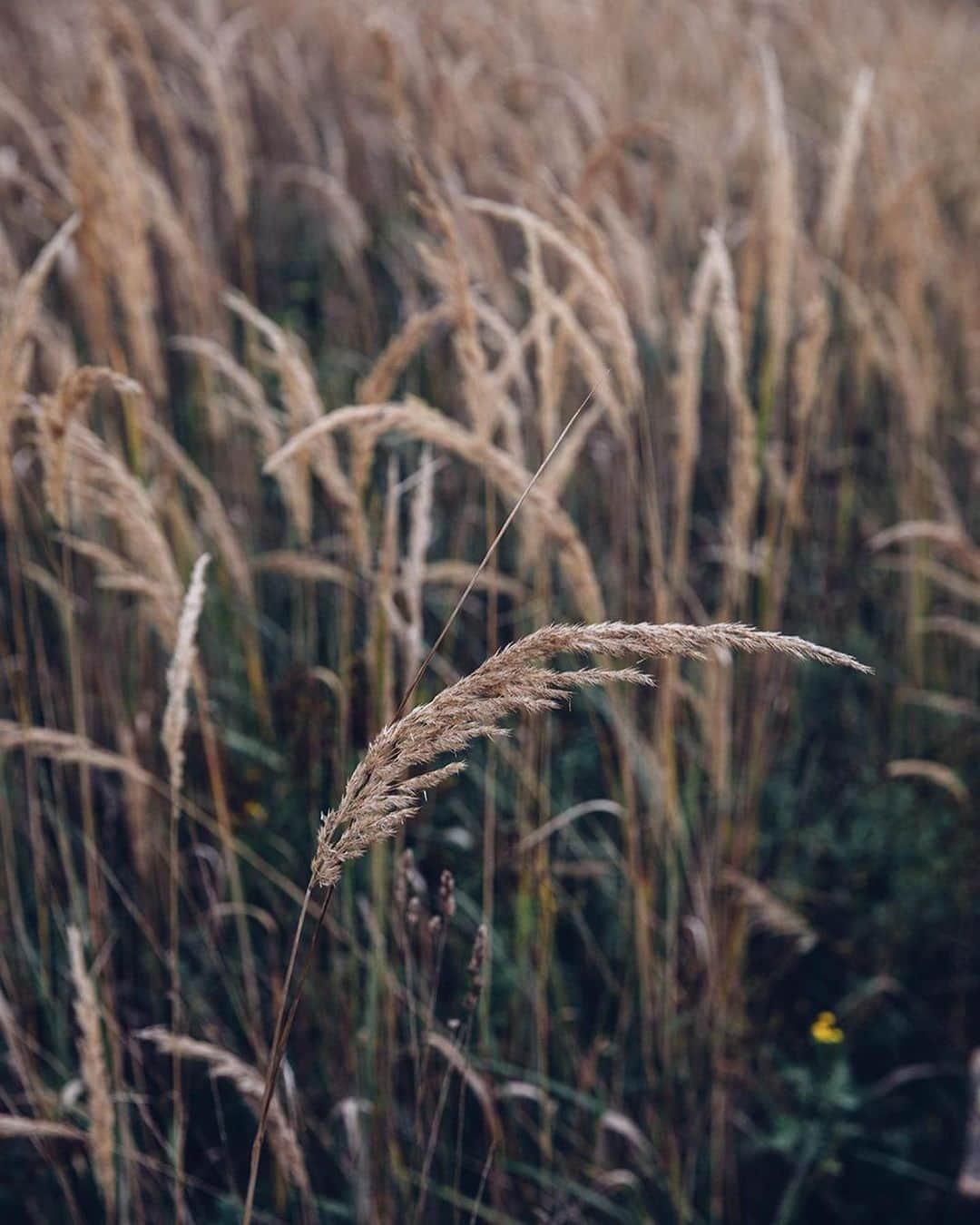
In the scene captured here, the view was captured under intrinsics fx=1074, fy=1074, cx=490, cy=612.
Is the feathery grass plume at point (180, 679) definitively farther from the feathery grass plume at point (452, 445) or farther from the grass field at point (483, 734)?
the feathery grass plume at point (452, 445)

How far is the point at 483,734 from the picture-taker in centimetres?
111

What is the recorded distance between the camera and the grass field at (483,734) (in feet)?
3.98

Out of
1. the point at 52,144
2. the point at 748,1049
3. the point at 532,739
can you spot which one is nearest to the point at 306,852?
the point at 532,739

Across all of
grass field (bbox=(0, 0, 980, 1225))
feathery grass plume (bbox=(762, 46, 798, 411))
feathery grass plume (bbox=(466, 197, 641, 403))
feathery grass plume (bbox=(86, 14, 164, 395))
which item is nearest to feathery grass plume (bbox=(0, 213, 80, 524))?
grass field (bbox=(0, 0, 980, 1225))

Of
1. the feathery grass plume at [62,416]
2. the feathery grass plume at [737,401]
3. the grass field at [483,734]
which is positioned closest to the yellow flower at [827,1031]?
the grass field at [483,734]

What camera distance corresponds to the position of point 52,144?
3.66m

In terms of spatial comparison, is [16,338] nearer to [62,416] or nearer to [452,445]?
[62,416]

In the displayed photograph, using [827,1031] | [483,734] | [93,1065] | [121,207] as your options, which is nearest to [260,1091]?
[93,1065]

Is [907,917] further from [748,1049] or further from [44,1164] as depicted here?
[44,1164]

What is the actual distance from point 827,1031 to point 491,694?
1.21m

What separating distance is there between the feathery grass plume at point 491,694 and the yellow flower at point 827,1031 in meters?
1.14

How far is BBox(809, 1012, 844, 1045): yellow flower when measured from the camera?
5.22ft

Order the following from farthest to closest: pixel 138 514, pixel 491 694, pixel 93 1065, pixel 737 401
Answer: pixel 737 401
pixel 138 514
pixel 93 1065
pixel 491 694

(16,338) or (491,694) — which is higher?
(16,338)
